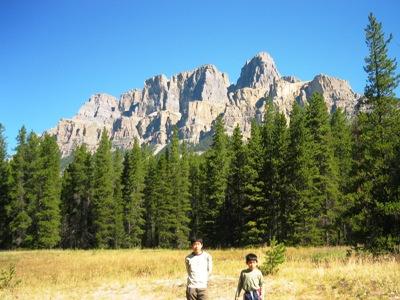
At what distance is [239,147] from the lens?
169 ft

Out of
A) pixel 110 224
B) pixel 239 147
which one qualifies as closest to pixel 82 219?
pixel 110 224

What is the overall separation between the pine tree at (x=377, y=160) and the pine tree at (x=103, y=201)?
139 feet

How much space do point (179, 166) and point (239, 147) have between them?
57.1ft

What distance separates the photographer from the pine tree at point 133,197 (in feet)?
215

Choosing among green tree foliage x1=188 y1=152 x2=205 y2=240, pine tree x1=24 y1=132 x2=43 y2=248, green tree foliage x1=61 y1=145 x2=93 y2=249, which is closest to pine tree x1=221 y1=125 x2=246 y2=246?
green tree foliage x1=188 y1=152 x2=205 y2=240

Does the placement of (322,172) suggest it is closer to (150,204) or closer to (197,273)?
(150,204)

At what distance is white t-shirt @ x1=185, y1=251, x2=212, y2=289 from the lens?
9906 mm

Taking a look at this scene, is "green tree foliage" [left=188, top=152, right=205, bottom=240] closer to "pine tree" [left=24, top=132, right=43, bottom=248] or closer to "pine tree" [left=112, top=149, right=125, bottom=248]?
"pine tree" [left=112, top=149, right=125, bottom=248]

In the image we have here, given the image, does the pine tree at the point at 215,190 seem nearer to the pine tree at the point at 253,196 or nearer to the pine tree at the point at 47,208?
the pine tree at the point at 253,196

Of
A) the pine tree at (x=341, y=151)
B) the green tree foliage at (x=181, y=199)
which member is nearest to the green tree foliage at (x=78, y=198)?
the green tree foliage at (x=181, y=199)

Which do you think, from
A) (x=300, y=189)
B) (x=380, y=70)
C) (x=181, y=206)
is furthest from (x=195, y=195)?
(x=380, y=70)

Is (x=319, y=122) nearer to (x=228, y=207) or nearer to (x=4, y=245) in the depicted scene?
(x=228, y=207)

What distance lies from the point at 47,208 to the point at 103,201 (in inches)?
299

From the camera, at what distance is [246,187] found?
4516 cm
